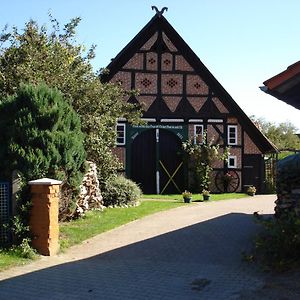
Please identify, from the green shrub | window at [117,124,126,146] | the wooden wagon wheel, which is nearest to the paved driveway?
the green shrub

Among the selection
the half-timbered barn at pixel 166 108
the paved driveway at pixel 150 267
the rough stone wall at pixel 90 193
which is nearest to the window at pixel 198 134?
the half-timbered barn at pixel 166 108

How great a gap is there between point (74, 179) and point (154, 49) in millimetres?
12999

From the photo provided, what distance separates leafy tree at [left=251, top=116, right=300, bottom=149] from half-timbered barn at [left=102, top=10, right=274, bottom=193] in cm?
1708

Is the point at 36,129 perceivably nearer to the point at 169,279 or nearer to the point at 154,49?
the point at 169,279

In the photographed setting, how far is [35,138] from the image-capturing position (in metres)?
9.91

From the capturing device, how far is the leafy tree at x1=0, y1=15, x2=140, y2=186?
523 inches

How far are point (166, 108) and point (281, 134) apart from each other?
26.1m

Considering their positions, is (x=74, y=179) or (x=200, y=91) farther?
(x=200, y=91)

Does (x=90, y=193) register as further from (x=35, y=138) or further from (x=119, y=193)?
(x=35, y=138)

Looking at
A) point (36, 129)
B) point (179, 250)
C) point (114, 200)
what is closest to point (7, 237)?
point (36, 129)

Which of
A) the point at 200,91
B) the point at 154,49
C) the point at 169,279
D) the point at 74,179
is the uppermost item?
the point at 154,49

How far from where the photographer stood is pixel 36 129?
9961 mm

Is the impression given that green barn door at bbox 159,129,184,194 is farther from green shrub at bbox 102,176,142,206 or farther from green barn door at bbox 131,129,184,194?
green shrub at bbox 102,176,142,206

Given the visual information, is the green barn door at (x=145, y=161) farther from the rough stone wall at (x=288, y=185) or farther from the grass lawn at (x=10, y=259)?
the grass lawn at (x=10, y=259)
